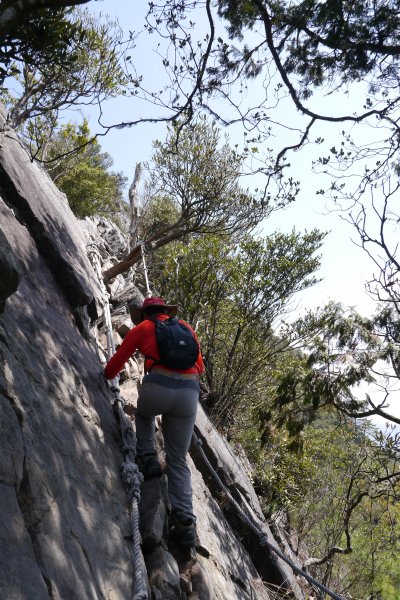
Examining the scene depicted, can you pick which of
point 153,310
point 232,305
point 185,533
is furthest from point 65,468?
point 232,305

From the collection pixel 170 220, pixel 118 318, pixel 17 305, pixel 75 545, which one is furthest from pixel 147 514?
pixel 170 220

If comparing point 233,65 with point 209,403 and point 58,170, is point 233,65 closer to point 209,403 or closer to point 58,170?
point 209,403

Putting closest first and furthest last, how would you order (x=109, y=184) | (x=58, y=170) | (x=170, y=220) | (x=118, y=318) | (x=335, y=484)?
(x=118, y=318)
(x=335, y=484)
(x=170, y=220)
(x=58, y=170)
(x=109, y=184)

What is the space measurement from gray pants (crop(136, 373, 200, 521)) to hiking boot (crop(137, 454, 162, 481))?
5 centimetres

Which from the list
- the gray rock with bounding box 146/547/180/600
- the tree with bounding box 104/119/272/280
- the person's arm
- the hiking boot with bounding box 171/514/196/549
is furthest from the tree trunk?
the gray rock with bounding box 146/547/180/600

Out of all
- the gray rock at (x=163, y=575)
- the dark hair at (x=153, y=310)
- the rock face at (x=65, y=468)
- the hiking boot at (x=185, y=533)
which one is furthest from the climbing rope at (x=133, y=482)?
the dark hair at (x=153, y=310)

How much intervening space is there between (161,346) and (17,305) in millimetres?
1221

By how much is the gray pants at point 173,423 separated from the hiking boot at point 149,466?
5cm

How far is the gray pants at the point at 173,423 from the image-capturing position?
4.10 meters

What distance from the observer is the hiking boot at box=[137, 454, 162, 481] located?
13.6 ft

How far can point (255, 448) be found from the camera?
12.2 m

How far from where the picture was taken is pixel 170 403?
13.6 ft

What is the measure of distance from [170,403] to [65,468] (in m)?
1.30

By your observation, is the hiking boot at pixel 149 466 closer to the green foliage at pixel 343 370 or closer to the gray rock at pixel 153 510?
the gray rock at pixel 153 510
